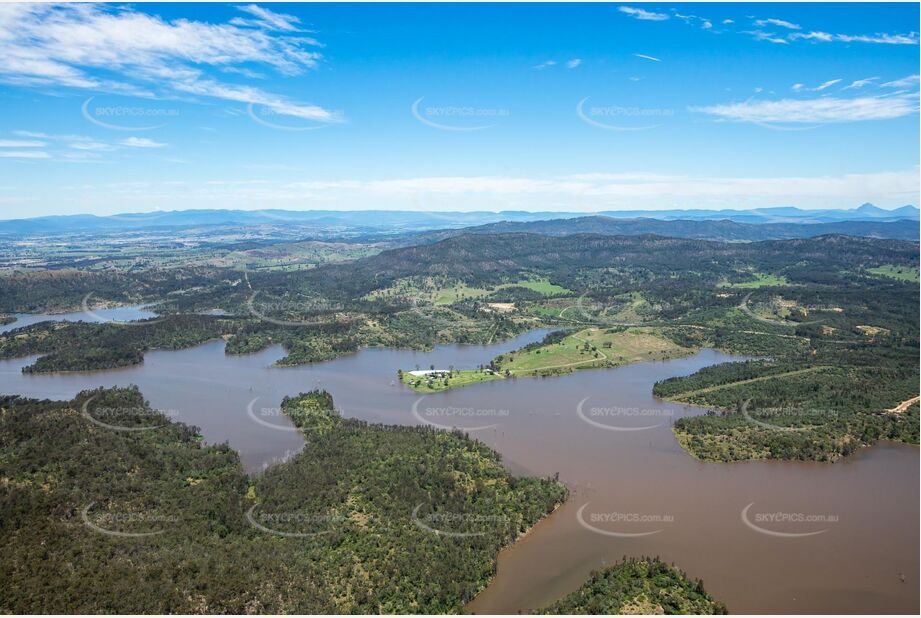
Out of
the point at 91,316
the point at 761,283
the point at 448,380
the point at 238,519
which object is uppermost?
the point at 761,283

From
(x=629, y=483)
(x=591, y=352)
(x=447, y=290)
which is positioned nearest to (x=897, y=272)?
(x=591, y=352)

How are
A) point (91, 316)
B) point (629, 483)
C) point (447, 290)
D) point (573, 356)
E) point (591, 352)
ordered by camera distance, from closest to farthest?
point (629, 483), point (573, 356), point (591, 352), point (91, 316), point (447, 290)

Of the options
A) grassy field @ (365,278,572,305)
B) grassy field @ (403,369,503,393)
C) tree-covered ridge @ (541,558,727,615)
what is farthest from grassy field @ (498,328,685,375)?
grassy field @ (365,278,572,305)

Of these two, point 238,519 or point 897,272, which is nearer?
point 238,519

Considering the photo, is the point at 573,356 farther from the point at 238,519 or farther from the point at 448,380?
the point at 238,519

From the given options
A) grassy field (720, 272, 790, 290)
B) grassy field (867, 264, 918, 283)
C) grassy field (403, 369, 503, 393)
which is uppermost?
grassy field (867, 264, 918, 283)

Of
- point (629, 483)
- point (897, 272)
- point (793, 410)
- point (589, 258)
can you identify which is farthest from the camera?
point (589, 258)

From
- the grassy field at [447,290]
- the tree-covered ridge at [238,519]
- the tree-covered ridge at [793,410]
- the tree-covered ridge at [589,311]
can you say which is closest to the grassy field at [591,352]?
the tree-covered ridge at [589,311]

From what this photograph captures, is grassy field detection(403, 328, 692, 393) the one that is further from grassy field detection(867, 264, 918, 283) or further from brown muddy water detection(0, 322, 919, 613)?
grassy field detection(867, 264, 918, 283)
